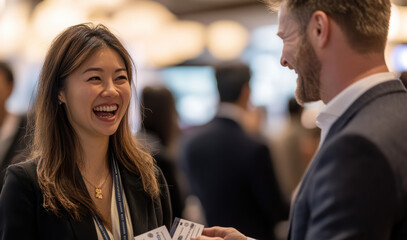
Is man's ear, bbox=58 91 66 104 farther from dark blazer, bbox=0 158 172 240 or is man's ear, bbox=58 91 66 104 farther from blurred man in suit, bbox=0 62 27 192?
blurred man in suit, bbox=0 62 27 192

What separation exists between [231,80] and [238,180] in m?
0.66

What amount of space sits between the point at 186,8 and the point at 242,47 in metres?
1.50

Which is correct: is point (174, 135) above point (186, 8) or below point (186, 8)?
below

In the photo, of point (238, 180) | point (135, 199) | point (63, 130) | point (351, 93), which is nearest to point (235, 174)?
point (238, 180)

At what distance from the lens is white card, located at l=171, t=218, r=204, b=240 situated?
6.11ft

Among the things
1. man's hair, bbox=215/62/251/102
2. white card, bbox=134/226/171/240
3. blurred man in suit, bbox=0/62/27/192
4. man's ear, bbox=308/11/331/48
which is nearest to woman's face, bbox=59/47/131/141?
white card, bbox=134/226/171/240

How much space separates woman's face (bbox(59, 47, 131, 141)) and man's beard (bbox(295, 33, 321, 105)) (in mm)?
699

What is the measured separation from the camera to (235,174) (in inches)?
141

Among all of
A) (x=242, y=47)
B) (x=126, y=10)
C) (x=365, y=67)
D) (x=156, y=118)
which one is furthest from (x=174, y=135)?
(x=242, y=47)

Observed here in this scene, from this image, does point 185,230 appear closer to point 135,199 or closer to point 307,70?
point 135,199

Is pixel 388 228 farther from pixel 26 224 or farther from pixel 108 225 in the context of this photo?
pixel 26 224

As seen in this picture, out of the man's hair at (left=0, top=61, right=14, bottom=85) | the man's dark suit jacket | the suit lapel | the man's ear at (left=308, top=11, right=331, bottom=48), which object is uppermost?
the man's ear at (left=308, top=11, right=331, bottom=48)

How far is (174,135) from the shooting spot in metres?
3.69

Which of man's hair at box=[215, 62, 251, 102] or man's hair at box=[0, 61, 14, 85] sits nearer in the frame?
man's hair at box=[215, 62, 251, 102]
